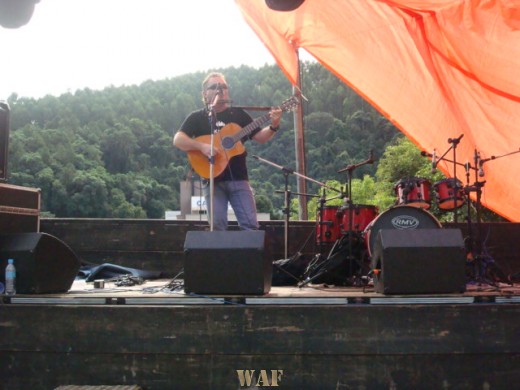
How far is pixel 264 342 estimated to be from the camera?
121 inches

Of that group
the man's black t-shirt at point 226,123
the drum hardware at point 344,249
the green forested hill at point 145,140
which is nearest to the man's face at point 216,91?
the man's black t-shirt at point 226,123

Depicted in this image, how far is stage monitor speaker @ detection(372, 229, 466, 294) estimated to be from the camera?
132 inches

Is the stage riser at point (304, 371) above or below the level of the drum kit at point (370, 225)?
below

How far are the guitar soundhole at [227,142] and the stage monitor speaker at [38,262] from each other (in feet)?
4.96

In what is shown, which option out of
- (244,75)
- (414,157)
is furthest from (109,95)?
(414,157)

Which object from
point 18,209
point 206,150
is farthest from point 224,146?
point 18,209

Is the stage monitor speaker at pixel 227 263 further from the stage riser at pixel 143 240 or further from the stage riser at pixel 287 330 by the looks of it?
the stage riser at pixel 143 240

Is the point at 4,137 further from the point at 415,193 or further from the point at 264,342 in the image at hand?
the point at 415,193

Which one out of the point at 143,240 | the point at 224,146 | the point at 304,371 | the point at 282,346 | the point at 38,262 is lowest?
the point at 304,371

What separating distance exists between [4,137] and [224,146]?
1696mm

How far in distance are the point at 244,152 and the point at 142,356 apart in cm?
212

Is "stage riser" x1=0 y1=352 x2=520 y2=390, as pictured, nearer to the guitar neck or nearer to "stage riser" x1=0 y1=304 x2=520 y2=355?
"stage riser" x1=0 y1=304 x2=520 y2=355

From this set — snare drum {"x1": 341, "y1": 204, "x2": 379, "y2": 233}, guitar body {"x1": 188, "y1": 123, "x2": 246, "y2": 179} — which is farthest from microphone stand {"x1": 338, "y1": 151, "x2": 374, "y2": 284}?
guitar body {"x1": 188, "y1": 123, "x2": 246, "y2": 179}

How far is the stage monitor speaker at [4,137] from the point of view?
13.9ft
